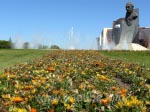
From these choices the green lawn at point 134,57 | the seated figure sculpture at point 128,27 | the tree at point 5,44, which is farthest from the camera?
the tree at point 5,44

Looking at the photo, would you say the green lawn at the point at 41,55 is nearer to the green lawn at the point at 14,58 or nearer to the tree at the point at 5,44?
the green lawn at the point at 14,58

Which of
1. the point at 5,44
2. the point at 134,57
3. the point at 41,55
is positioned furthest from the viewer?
the point at 5,44

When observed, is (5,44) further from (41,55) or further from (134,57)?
(134,57)

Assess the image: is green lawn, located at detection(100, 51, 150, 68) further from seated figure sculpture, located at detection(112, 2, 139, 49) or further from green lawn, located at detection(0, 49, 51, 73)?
seated figure sculpture, located at detection(112, 2, 139, 49)

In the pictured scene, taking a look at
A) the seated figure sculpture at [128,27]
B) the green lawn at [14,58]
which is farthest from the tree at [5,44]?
the green lawn at [14,58]

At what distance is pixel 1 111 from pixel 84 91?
1490 mm

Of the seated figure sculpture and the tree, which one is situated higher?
the seated figure sculpture

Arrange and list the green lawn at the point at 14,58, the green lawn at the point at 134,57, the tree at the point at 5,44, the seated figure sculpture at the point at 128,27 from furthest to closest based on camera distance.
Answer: the tree at the point at 5,44 → the seated figure sculpture at the point at 128,27 → the green lawn at the point at 134,57 → the green lawn at the point at 14,58

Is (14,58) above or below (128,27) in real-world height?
below

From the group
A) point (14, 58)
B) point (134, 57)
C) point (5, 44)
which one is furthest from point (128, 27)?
point (14, 58)

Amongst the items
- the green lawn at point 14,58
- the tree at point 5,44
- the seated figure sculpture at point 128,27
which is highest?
the seated figure sculpture at point 128,27

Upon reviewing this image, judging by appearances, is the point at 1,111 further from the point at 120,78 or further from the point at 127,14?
the point at 127,14

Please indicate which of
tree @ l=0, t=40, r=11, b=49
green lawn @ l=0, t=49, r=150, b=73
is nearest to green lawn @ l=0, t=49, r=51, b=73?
green lawn @ l=0, t=49, r=150, b=73

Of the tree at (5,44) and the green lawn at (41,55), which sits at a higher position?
the tree at (5,44)
